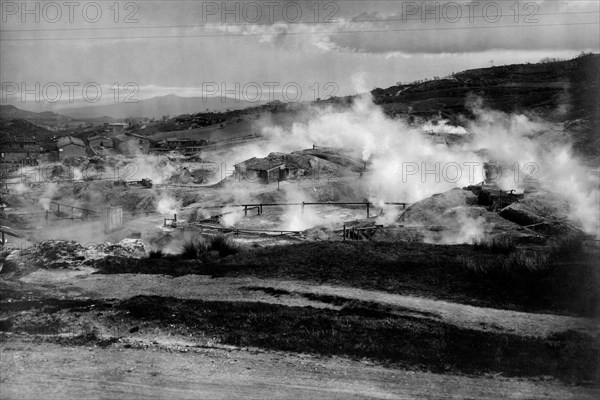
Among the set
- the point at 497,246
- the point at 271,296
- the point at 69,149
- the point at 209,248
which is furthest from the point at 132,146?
the point at 271,296

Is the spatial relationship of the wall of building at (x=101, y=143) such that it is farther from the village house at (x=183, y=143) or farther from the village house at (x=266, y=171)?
the village house at (x=266, y=171)

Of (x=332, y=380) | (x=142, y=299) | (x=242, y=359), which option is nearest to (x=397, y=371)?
(x=332, y=380)

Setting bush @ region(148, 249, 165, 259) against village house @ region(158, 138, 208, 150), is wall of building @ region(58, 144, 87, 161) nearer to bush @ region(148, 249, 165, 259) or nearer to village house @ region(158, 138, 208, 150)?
village house @ region(158, 138, 208, 150)

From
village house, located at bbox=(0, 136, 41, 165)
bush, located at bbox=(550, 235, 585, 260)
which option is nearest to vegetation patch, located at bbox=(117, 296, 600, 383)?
bush, located at bbox=(550, 235, 585, 260)

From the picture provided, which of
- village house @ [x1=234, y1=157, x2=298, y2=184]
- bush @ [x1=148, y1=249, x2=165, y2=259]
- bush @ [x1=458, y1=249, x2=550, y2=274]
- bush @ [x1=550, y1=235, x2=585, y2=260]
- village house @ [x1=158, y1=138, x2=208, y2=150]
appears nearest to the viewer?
bush @ [x1=458, y1=249, x2=550, y2=274]

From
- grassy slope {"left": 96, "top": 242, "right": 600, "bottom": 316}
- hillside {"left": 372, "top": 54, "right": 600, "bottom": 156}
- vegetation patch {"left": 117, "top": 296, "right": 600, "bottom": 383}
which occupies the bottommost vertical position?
vegetation patch {"left": 117, "top": 296, "right": 600, "bottom": 383}

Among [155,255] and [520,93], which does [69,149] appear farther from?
[520,93]
